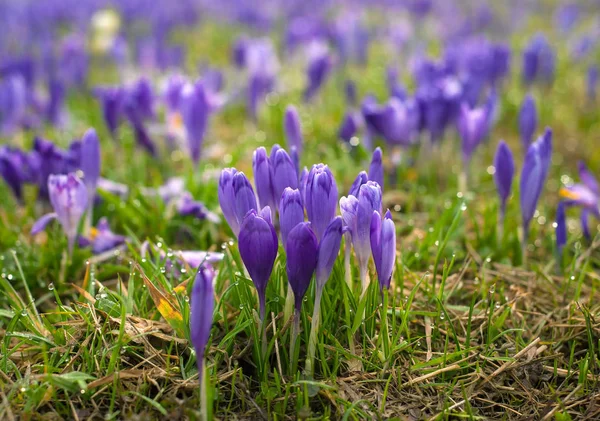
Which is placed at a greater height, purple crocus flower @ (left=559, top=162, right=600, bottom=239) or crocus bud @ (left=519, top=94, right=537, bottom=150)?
crocus bud @ (left=519, top=94, right=537, bottom=150)

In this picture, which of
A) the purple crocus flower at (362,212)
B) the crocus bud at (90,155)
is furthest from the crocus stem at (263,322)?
the crocus bud at (90,155)

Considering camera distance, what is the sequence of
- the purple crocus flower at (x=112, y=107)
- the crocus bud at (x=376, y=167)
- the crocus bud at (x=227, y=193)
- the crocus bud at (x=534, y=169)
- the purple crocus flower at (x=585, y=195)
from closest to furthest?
the crocus bud at (x=227, y=193), the crocus bud at (x=376, y=167), the crocus bud at (x=534, y=169), the purple crocus flower at (x=585, y=195), the purple crocus flower at (x=112, y=107)

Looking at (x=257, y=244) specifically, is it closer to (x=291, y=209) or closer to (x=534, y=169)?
(x=291, y=209)

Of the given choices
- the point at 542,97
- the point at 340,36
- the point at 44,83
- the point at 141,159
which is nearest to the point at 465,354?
the point at 141,159

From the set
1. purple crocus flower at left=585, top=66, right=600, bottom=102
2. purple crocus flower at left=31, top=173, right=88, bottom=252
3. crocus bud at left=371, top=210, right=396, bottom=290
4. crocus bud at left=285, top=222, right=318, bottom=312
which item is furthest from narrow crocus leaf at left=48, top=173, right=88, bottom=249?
purple crocus flower at left=585, top=66, right=600, bottom=102

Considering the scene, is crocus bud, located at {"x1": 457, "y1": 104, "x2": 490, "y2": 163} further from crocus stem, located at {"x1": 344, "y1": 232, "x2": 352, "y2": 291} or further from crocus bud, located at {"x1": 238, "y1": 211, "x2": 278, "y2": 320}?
crocus bud, located at {"x1": 238, "y1": 211, "x2": 278, "y2": 320}

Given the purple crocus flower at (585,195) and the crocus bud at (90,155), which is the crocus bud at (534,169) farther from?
the crocus bud at (90,155)
